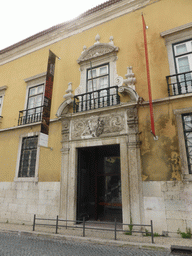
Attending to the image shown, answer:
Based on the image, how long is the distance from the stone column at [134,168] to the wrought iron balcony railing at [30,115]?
4.78 m

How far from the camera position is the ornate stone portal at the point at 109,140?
6230mm

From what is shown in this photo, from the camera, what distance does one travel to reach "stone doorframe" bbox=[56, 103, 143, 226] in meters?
6.20

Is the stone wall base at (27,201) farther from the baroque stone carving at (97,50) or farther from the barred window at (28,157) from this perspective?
the baroque stone carving at (97,50)

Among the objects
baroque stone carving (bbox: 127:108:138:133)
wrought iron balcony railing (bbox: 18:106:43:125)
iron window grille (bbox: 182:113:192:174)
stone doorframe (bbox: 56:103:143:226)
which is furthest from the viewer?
wrought iron balcony railing (bbox: 18:106:43:125)

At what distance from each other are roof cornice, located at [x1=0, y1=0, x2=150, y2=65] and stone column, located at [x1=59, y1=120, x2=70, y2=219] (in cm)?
539

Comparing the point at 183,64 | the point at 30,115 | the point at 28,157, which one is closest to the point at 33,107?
the point at 30,115

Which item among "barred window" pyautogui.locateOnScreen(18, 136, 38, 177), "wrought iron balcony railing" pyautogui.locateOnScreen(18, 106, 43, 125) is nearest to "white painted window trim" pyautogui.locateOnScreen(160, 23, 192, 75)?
"wrought iron balcony railing" pyautogui.locateOnScreen(18, 106, 43, 125)

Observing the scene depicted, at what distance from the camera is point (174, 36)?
284 inches

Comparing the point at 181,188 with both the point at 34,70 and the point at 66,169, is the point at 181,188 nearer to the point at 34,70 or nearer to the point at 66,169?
the point at 66,169

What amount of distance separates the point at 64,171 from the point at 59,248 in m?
3.05

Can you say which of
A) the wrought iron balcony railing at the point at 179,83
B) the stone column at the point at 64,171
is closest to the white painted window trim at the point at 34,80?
the stone column at the point at 64,171

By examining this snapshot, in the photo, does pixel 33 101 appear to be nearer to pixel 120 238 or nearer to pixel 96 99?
pixel 96 99

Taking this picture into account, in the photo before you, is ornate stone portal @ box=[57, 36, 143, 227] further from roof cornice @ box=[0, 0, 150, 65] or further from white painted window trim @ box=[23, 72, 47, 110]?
white painted window trim @ box=[23, 72, 47, 110]

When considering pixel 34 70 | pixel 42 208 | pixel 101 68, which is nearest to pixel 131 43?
pixel 101 68
